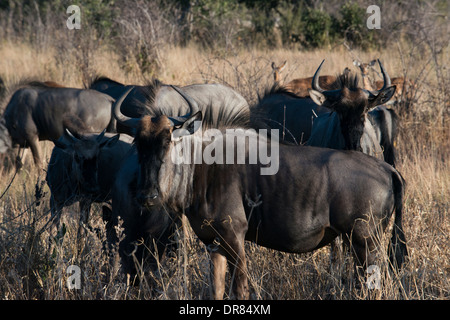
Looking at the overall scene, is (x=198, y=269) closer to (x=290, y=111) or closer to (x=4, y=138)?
(x=290, y=111)

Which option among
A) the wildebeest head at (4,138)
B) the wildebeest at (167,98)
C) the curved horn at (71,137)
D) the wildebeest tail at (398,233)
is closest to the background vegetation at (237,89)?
the wildebeest tail at (398,233)

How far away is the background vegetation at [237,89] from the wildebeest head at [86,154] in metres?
0.39

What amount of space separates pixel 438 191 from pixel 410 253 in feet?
6.93

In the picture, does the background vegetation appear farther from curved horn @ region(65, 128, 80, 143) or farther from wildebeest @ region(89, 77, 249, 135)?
wildebeest @ region(89, 77, 249, 135)


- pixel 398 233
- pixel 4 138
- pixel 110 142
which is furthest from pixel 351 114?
pixel 4 138

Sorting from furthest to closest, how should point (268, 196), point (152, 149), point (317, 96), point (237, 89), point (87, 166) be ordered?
point (237, 89) < point (317, 96) < point (87, 166) < point (268, 196) < point (152, 149)

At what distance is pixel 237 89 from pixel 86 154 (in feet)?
14.8

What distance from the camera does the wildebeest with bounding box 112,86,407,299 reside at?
156 inches

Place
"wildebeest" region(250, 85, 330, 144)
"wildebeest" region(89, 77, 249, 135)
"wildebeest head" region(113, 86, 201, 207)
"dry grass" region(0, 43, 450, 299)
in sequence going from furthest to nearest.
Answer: "wildebeest" region(250, 85, 330, 144) < "wildebeest" region(89, 77, 249, 135) < "dry grass" region(0, 43, 450, 299) < "wildebeest head" region(113, 86, 201, 207)

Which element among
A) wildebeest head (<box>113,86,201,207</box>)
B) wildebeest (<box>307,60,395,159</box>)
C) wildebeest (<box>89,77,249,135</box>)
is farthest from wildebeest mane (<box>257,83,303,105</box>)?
wildebeest head (<box>113,86,201,207</box>)

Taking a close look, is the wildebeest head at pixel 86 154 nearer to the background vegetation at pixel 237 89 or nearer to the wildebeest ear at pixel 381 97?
the background vegetation at pixel 237 89

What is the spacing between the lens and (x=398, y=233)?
4262 millimetres

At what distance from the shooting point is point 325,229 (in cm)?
406
